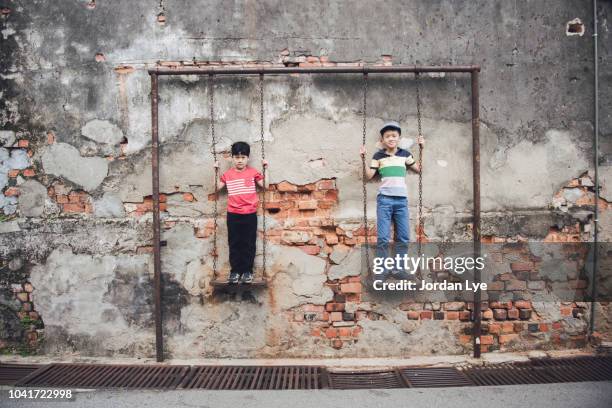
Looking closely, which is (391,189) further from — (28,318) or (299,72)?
(28,318)

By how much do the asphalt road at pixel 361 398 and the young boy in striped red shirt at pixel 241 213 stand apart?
1.04m

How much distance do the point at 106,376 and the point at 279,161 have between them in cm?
240

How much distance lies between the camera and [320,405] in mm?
3217

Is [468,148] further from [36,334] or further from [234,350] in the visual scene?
[36,334]

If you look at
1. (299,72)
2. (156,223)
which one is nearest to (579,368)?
(299,72)

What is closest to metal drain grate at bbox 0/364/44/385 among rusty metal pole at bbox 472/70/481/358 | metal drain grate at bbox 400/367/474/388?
metal drain grate at bbox 400/367/474/388

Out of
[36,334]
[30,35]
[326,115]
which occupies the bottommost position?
[36,334]

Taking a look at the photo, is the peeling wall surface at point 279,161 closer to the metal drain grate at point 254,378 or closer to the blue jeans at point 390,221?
the blue jeans at point 390,221

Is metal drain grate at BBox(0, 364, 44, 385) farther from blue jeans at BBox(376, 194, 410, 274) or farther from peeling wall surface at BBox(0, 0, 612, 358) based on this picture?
blue jeans at BBox(376, 194, 410, 274)

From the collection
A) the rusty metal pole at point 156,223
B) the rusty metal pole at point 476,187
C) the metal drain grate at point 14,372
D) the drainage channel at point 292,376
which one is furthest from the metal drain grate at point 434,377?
the metal drain grate at point 14,372

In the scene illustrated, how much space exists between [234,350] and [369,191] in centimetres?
194

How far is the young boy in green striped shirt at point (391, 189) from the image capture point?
4.00 meters

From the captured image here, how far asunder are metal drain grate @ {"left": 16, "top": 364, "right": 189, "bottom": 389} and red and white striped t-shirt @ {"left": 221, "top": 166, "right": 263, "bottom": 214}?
1.49 m

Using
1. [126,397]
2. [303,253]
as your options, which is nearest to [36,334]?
[126,397]
